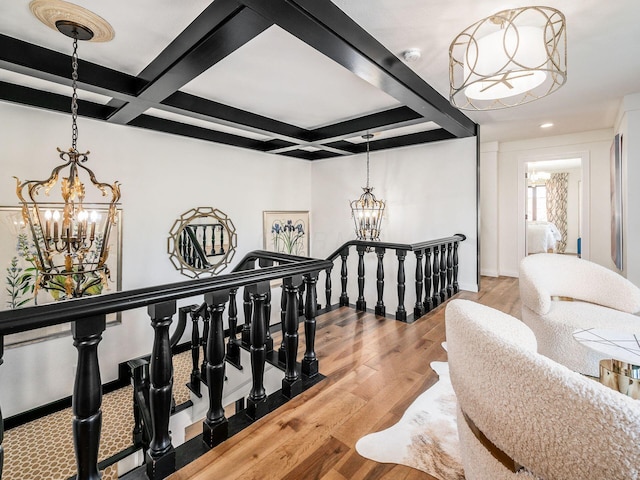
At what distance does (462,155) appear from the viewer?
4621 millimetres

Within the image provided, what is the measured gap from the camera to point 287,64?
8.55 feet

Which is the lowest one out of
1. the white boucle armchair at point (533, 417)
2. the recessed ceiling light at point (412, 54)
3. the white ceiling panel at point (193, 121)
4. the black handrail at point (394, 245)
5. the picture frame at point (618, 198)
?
the white boucle armchair at point (533, 417)

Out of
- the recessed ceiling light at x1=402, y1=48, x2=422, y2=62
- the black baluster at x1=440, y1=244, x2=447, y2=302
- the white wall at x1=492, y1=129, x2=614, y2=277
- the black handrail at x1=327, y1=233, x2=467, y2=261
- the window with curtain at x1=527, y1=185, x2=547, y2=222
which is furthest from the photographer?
the window with curtain at x1=527, y1=185, x2=547, y2=222

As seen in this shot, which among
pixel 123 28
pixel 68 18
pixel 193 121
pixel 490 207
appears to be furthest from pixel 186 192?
pixel 490 207

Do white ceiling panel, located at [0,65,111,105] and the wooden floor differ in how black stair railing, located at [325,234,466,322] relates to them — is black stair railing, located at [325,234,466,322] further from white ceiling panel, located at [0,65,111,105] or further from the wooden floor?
white ceiling panel, located at [0,65,111,105]

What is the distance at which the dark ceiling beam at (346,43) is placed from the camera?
5.46 feet

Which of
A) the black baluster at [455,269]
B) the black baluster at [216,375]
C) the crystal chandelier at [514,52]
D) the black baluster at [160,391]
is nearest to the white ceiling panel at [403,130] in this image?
the black baluster at [455,269]

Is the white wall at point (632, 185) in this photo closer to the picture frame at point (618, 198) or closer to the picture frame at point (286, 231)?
the picture frame at point (618, 198)

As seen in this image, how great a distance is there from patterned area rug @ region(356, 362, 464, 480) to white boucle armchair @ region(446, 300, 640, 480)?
0.55 metres

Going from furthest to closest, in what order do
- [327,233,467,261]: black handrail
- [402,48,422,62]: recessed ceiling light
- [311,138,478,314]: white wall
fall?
[311,138,478,314]: white wall → [327,233,467,261]: black handrail → [402,48,422,62]: recessed ceiling light

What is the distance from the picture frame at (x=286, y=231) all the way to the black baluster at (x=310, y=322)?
3574 millimetres

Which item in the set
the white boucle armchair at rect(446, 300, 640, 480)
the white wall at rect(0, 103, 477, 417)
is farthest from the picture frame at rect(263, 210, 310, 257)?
the white boucle armchair at rect(446, 300, 640, 480)

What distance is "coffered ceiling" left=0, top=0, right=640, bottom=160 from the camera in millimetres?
1851

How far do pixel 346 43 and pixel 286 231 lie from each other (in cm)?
421
